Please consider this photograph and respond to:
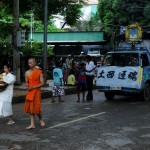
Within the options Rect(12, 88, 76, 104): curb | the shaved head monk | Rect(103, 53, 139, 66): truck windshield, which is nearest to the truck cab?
Rect(103, 53, 139, 66): truck windshield

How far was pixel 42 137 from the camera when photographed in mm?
8250

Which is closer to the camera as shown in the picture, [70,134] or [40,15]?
[70,134]

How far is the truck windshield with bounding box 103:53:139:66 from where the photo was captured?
591 inches

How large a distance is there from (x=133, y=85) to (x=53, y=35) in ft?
97.0

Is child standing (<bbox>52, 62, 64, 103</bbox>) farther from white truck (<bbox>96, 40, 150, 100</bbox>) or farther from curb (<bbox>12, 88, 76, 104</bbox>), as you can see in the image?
white truck (<bbox>96, 40, 150, 100</bbox>)

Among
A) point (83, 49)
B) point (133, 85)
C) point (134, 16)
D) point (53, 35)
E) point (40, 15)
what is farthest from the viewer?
point (83, 49)

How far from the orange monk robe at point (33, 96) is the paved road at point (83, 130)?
0.46 meters

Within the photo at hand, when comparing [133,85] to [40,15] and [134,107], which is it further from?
[40,15]

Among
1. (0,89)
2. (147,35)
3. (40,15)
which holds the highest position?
(40,15)

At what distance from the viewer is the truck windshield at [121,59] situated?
1501cm

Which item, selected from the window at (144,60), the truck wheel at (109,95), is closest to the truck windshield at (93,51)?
the truck wheel at (109,95)

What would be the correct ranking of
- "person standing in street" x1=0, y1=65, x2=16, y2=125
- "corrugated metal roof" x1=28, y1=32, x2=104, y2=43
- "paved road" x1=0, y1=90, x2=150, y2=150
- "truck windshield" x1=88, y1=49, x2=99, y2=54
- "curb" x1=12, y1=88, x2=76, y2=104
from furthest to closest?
"truck windshield" x1=88, y1=49, x2=99, y2=54 → "corrugated metal roof" x1=28, y1=32, x2=104, y2=43 → "curb" x1=12, y1=88, x2=76, y2=104 → "person standing in street" x1=0, y1=65, x2=16, y2=125 → "paved road" x1=0, y1=90, x2=150, y2=150

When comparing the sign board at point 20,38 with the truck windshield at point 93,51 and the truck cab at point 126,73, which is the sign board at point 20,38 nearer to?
the truck cab at point 126,73

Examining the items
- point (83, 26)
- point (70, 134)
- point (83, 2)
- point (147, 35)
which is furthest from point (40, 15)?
point (83, 26)
